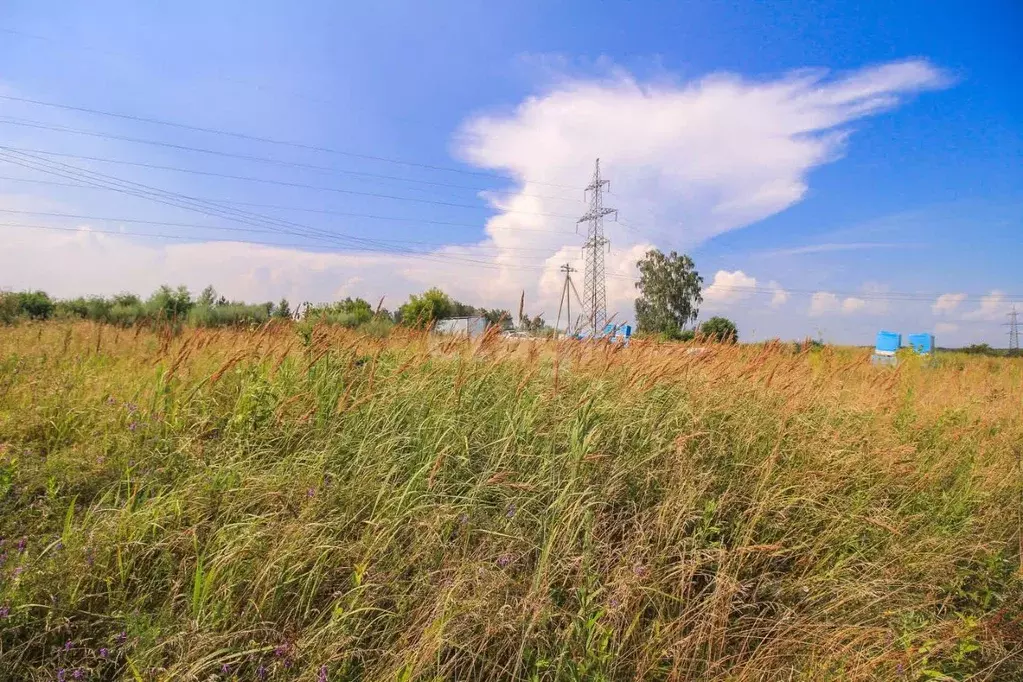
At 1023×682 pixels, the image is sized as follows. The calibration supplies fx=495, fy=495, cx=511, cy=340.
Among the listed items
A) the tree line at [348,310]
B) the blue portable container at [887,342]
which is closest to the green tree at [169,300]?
the tree line at [348,310]

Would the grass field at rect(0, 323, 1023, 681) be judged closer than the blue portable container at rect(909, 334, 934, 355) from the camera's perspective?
Yes

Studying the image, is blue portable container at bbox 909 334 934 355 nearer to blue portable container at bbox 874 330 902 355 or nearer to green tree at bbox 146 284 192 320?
blue portable container at bbox 874 330 902 355

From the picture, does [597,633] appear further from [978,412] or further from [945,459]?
[978,412]

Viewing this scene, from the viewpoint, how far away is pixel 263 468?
2674 mm

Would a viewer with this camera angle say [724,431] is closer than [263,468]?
No

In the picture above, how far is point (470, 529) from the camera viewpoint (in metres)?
2.22

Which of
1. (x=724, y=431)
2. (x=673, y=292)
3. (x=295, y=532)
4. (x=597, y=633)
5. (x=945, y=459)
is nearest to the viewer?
(x=597, y=633)

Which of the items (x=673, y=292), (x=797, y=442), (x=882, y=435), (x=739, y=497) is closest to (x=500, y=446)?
(x=739, y=497)

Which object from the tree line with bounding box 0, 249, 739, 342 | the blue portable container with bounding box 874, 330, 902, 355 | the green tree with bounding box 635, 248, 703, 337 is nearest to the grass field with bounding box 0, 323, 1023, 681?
the tree line with bounding box 0, 249, 739, 342

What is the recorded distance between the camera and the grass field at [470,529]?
1786mm

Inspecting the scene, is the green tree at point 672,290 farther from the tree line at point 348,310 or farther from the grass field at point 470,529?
the grass field at point 470,529

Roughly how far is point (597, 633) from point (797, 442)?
7.78ft

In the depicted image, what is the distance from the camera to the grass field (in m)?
1.79

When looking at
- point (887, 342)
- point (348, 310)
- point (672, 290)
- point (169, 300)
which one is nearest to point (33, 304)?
point (169, 300)
